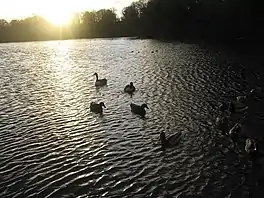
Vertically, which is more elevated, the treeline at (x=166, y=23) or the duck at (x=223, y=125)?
the treeline at (x=166, y=23)

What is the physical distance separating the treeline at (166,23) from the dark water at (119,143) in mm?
46689

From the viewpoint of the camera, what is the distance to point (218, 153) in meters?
16.6

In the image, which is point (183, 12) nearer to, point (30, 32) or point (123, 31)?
point (123, 31)

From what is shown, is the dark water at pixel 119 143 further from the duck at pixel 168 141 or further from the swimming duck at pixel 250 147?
the swimming duck at pixel 250 147

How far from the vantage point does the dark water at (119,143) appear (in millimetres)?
13836

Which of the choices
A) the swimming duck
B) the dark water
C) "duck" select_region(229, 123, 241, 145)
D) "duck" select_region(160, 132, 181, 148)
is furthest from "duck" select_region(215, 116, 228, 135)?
"duck" select_region(160, 132, 181, 148)

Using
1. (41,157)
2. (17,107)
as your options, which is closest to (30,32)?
(17,107)

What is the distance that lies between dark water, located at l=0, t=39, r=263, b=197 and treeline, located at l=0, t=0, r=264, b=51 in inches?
1838

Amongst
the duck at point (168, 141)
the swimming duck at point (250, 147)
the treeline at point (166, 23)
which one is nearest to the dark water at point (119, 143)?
the duck at point (168, 141)

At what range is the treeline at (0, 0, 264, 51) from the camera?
8250 cm

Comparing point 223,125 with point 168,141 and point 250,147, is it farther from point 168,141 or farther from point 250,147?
point 168,141

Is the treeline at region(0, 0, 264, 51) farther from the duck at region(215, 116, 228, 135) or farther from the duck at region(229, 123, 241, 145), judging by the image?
the duck at region(229, 123, 241, 145)

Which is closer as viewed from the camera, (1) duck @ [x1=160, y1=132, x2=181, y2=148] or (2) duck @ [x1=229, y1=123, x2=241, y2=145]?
(1) duck @ [x1=160, y1=132, x2=181, y2=148]

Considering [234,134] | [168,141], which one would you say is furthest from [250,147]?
[168,141]
